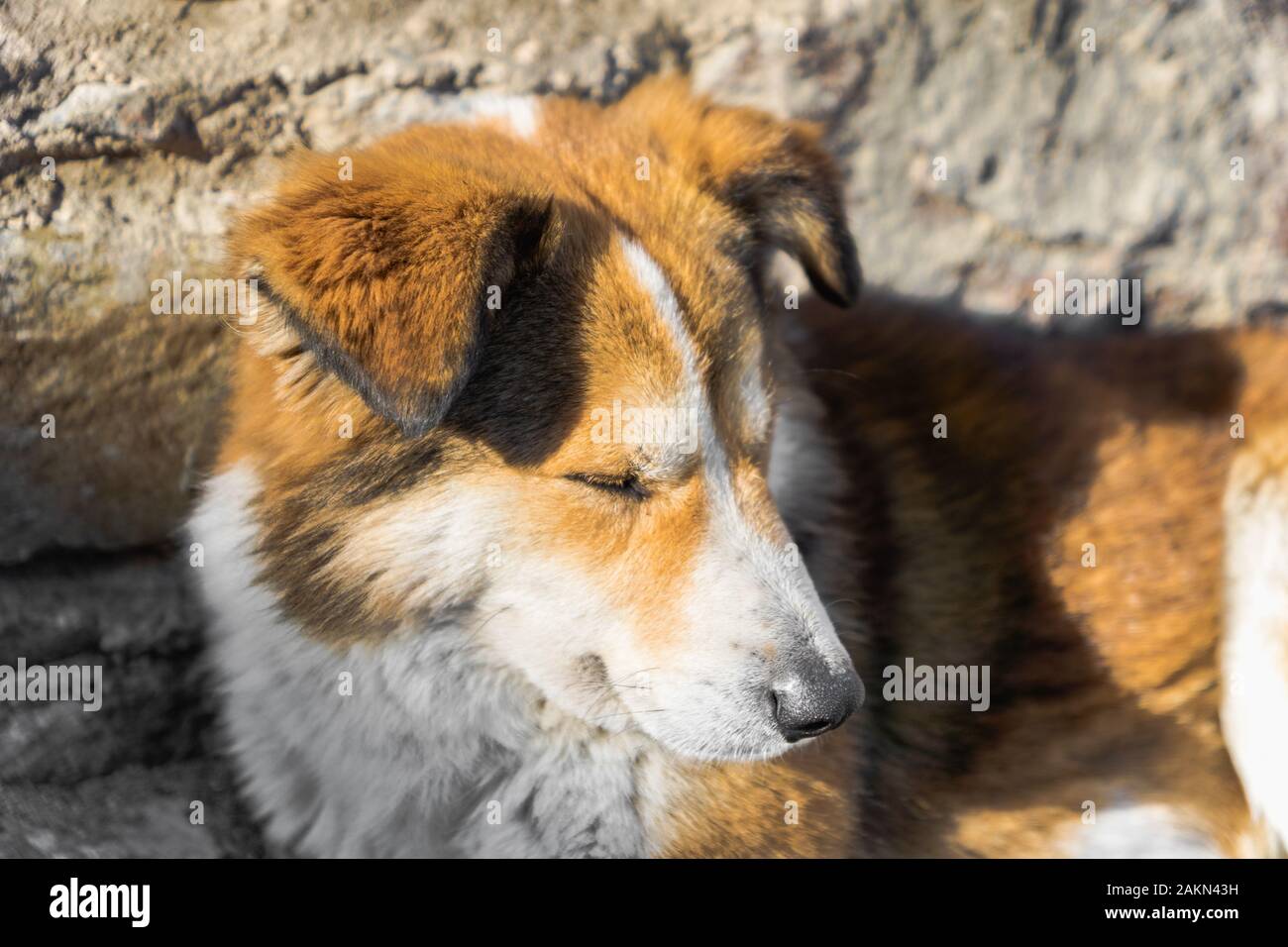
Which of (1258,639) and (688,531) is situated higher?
(688,531)

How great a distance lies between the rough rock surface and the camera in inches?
142

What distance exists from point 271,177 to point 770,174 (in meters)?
1.30

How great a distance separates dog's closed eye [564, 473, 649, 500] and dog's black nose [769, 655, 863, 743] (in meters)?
0.51

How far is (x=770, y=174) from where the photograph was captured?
122 inches

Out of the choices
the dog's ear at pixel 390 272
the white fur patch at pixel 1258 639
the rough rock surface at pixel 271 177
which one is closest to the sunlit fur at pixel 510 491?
the dog's ear at pixel 390 272

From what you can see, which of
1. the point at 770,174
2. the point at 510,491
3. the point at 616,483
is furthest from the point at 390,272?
the point at 770,174

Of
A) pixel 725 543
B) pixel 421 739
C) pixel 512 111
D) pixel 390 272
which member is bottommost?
pixel 421 739

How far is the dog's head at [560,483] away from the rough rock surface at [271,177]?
2.99ft

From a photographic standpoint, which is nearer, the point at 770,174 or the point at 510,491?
the point at 510,491

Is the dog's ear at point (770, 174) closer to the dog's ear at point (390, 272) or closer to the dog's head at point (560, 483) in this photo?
the dog's head at point (560, 483)

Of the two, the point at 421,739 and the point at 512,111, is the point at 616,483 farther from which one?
the point at 512,111

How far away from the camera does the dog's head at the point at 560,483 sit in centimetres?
256

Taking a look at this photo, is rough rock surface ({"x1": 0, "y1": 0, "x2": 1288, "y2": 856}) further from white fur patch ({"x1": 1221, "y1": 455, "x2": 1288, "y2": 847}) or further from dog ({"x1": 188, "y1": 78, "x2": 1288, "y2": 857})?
white fur patch ({"x1": 1221, "y1": 455, "x2": 1288, "y2": 847})

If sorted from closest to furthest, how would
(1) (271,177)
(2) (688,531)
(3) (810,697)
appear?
(3) (810,697) → (2) (688,531) → (1) (271,177)
